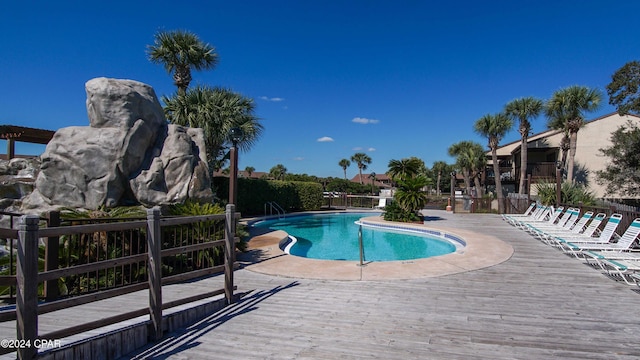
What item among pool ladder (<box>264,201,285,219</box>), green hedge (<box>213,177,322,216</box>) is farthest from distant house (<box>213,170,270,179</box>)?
pool ladder (<box>264,201,285,219</box>)

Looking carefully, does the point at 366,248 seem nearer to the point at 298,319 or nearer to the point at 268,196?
the point at 298,319

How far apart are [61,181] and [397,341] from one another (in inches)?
405

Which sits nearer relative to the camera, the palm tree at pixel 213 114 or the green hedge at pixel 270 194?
the palm tree at pixel 213 114

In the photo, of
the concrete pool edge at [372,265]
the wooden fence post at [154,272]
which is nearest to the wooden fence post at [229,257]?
the wooden fence post at [154,272]

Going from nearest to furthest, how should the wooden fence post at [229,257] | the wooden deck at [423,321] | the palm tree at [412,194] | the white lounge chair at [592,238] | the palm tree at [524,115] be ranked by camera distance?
1. the wooden deck at [423,321]
2. the wooden fence post at [229,257]
3. the white lounge chair at [592,238]
4. the palm tree at [412,194]
5. the palm tree at [524,115]

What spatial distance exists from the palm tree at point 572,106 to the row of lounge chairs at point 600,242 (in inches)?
567

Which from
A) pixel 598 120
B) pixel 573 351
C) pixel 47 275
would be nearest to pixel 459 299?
pixel 573 351

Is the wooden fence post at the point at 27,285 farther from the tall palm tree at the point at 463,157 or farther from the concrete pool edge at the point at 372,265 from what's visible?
the tall palm tree at the point at 463,157

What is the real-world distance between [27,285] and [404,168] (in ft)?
51.8

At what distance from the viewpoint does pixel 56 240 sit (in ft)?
15.1

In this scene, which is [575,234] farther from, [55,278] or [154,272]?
[55,278]

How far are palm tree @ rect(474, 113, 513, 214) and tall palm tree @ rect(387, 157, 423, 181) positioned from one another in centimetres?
1549

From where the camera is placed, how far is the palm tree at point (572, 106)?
76.4 ft

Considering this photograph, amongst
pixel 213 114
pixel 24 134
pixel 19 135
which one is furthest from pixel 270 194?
pixel 19 135
